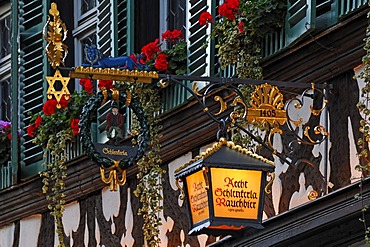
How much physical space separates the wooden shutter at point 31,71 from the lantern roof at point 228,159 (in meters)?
5.45

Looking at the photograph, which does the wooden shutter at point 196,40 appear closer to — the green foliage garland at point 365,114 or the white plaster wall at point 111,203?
the white plaster wall at point 111,203

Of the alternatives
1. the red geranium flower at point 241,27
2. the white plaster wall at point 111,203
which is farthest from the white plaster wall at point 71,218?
the red geranium flower at point 241,27

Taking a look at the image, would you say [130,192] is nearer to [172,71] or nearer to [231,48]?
[172,71]

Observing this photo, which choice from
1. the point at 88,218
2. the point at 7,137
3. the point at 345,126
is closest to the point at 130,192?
the point at 88,218

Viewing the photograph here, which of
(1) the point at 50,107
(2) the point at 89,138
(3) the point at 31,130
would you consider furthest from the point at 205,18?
(3) the point at 31,130

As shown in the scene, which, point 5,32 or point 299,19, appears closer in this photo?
point 299,19

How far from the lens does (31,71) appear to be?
17.8 meters

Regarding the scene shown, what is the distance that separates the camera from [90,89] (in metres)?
15.7

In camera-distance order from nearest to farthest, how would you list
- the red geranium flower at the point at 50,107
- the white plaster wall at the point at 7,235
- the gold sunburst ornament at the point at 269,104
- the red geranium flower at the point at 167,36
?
the gold sunburst ornament at the point at 269,104, the red geranium flower at the point at 167,36, the red geranium flower at the point at 50,107, the white plaster wall at the point at 7,235

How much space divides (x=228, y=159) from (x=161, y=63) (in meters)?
2.67

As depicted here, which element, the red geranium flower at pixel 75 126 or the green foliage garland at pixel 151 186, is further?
the red geranium flower at pixel 75 126

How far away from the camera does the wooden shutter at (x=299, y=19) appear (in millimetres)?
13031

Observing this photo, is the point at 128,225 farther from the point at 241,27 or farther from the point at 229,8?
the point at 229,8

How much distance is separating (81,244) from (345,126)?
4.63m
